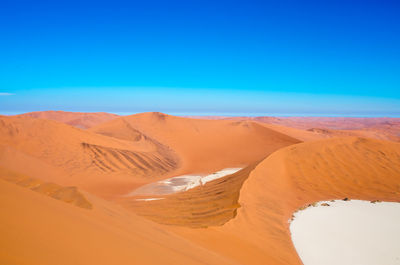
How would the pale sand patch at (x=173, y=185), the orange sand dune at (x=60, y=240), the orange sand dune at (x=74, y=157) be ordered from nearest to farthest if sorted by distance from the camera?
the orange sand dune at (x=60, y=240) → the pale sand patch at (x=173, y=185) → the orange sand dune at (x=74, y=157)

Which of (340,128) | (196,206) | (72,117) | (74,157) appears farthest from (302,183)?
(340,128)

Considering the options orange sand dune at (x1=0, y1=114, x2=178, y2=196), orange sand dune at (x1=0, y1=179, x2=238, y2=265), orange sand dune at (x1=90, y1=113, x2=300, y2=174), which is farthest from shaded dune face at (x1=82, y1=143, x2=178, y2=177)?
orange sand dune at (x1=0, y1=179, x2=238, y2=265)

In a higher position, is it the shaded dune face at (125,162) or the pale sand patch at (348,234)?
the shaded dune face at (125,162)

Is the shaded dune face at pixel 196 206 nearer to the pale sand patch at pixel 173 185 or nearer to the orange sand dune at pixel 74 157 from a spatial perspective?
the pale sand patch at pixel 173 185

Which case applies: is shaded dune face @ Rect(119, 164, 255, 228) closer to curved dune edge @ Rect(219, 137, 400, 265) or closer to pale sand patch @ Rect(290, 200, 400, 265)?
curved dune edge @ Rect(219, 137, 400, 265)

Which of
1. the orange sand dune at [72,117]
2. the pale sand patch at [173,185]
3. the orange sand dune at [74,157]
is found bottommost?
the pale sand patch at [173,185]

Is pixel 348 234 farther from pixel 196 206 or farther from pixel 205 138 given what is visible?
pixel 205 138

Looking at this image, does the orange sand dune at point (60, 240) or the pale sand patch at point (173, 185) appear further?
the pale sand patch at point (173, 185)

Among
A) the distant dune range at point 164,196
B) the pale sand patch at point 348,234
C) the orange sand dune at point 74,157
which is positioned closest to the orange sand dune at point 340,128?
the distant dune range at point 164,196
